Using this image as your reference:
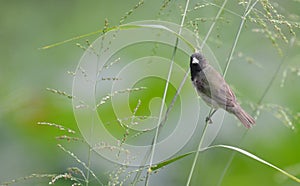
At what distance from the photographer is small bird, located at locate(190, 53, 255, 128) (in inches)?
95.5

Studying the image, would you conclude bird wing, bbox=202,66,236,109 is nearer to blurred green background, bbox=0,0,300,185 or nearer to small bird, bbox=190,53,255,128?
small bird, bbox=190,53,255,128

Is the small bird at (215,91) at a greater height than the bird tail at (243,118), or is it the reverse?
the small bird at (215,91)

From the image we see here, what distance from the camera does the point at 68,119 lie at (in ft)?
10.6

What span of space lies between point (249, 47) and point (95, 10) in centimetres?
163

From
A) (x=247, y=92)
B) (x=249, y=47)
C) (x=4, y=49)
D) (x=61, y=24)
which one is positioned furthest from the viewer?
(x=61, y=24)

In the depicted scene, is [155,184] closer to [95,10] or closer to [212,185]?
[212,185]

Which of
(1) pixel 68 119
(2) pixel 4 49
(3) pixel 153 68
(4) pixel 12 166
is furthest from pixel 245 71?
(2) pixel 4 49

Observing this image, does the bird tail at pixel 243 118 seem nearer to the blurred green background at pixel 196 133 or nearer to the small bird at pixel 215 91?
the small bird at pixel 215 91

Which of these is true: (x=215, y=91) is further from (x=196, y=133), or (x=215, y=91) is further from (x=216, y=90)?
(x=196, y=133)

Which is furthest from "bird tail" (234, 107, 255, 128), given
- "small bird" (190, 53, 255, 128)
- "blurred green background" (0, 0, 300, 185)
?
"blurred green background" (0, 0, 300, 185)

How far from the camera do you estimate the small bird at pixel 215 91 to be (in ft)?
A: 7.96

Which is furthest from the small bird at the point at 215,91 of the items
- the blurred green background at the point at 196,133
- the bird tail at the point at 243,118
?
the blurred green background at the point at 196,133

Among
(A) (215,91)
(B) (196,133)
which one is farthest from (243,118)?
(B) (196,133)

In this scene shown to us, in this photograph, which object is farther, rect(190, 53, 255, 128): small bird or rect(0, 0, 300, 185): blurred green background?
rect(0, 0, 300, 185): blurred green background
